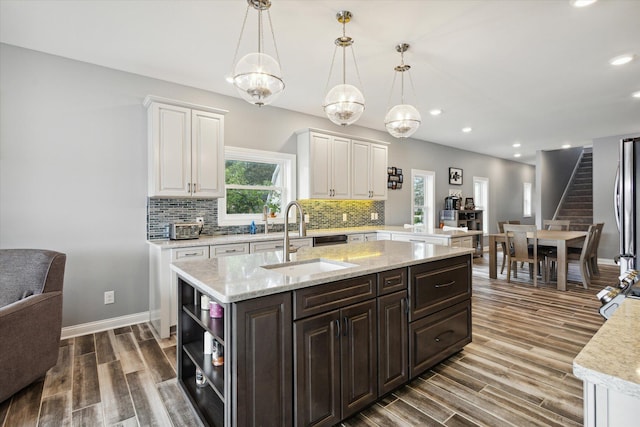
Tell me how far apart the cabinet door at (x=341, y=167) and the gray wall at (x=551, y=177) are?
252 inches

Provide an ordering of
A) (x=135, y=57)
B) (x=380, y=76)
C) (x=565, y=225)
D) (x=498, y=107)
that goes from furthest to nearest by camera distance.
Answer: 1. (x=565, y=225)
2. (x=498, y=107)
3. (x=380, y=76)
4. (x=135, y=57)

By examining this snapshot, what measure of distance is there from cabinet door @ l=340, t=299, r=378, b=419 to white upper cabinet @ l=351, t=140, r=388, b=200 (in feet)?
11.5

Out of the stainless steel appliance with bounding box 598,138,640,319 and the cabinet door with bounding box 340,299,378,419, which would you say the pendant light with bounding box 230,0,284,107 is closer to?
the cabinet door with bounding box 340,299,378,419

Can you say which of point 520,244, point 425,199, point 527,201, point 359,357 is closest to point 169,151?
point 359,357

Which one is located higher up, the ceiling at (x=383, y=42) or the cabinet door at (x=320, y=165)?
the ceiling at (x=383, y=42)

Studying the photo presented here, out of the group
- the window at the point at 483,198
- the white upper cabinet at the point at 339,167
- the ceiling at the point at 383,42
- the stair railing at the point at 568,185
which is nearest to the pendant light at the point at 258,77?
the ceiling at the point at 383,42

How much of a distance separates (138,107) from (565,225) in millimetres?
7845

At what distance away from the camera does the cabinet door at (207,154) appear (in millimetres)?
3646

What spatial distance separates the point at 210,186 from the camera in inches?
149

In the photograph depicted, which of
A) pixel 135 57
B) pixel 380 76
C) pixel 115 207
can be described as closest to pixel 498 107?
pixel 380 76

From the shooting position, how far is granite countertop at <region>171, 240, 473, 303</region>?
5.03ft

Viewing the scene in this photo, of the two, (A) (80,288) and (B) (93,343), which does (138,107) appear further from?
(B) (93,343)

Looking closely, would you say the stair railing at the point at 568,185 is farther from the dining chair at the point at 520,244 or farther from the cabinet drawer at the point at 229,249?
the cabinet drawer at the point at 229,249

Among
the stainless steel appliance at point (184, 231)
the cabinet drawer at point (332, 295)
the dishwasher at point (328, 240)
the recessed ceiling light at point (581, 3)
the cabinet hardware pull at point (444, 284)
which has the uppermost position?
the recessed ceiling light at point (581, 3)
